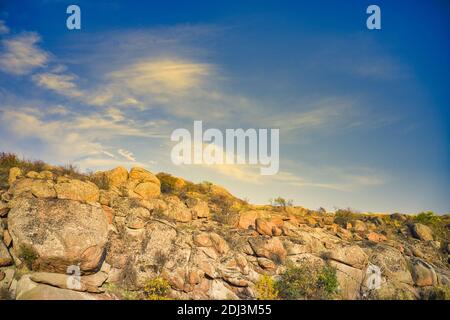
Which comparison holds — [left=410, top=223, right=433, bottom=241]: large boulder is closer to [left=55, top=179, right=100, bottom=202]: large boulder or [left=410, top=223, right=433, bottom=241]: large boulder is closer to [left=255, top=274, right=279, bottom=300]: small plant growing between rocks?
[left=255, top=274, right=279, bottom=300]: small plant growing between rocks

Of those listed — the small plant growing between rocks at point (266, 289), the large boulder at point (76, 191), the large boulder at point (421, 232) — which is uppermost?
the large boulder at point (76, 191)

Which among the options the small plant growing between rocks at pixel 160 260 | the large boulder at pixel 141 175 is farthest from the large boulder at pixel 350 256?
the large boulder at pixel 141 175

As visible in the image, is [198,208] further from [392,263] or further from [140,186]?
[392,263]

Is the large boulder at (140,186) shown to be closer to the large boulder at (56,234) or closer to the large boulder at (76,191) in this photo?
the large boulder at (76,191)

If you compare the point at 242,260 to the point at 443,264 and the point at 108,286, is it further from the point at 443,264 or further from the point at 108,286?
the point at 443,264

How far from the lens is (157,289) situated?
15.7 m

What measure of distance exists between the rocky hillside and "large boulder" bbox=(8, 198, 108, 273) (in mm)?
49

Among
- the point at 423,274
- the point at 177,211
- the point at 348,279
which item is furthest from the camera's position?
the point at 177,211

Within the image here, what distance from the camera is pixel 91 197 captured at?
59.8 feet

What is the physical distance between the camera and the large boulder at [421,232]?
24992 mm

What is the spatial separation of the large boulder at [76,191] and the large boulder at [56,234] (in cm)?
80

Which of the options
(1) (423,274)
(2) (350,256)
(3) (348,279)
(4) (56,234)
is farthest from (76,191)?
(1) (423,274)

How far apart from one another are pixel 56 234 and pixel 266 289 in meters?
11.7
